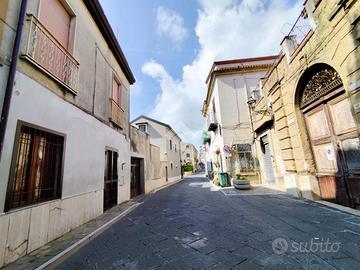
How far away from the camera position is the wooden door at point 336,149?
4.67 m

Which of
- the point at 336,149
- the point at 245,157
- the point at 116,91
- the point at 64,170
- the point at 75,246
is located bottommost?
the point at 75,246

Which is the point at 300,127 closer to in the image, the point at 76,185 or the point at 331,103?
the point at 331,103

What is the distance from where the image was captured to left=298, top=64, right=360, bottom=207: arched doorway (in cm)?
469

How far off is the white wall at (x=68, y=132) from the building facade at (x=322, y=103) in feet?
22.0

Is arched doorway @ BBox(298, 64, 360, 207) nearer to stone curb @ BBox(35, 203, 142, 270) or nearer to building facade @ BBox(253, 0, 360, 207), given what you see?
building facade @ BBox(253, 0, 360, 207)

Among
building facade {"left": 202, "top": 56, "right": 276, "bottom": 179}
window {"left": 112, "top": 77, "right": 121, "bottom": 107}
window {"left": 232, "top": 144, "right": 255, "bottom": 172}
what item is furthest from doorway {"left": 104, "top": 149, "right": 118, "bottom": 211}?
window {"left": 232, "top": 144, "right": 255, "bottom": 172}

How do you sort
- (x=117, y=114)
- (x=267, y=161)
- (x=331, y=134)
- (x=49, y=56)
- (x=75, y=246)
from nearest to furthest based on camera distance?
(x=75, y=246), (x=49, y=56), (x=331, y=134), (x=117, y=114), (x=267, y=161)

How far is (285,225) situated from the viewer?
3807 millimetres

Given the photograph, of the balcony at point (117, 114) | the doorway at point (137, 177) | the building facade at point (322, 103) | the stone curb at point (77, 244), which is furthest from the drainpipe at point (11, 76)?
the doorway at point (137, 177)

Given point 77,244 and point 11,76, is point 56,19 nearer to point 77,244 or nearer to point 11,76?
point 11,76

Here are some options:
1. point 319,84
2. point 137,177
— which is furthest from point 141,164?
point 319,84

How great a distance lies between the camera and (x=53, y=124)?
3.86m

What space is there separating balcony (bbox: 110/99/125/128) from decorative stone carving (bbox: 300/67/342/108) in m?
7.21

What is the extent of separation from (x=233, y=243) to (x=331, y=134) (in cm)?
461
